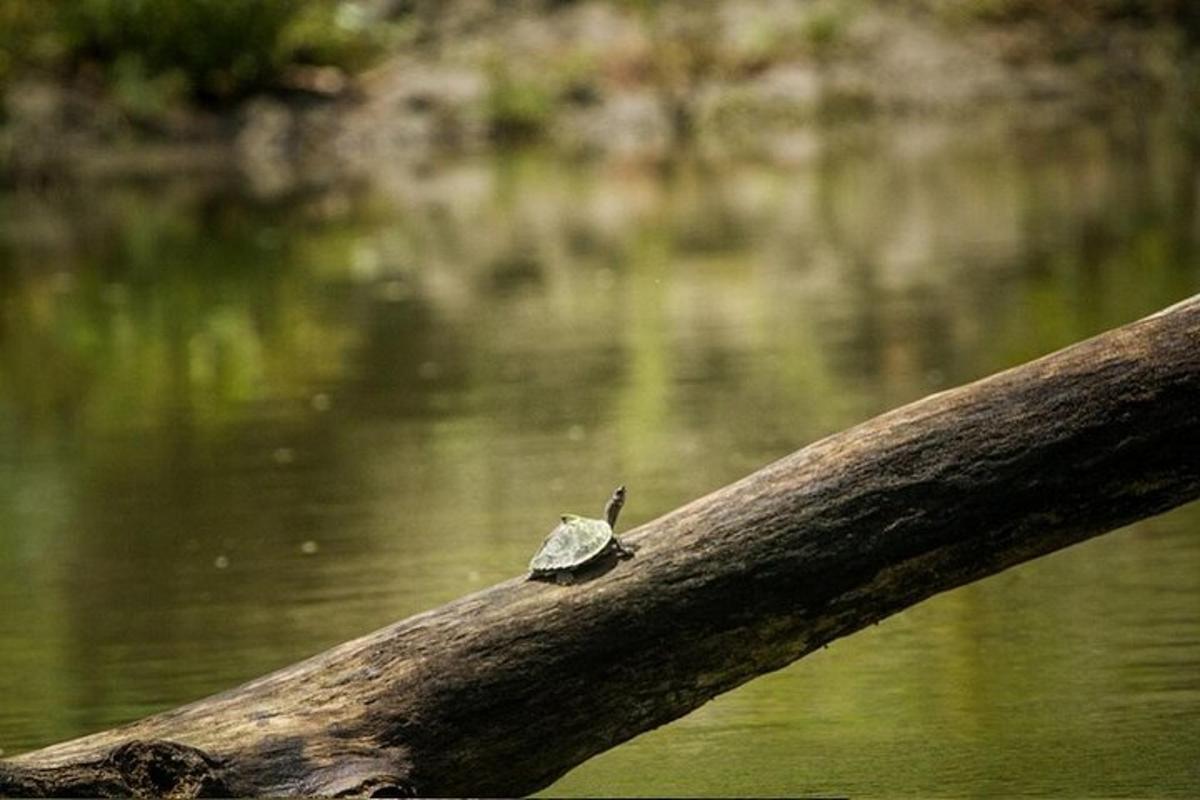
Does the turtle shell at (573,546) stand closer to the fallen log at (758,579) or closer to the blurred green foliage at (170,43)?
the fallen log at (758,579)

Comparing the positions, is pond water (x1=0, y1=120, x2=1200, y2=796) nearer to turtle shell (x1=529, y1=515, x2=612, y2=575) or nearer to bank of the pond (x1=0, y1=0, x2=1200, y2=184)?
turtle shell (x1=529, y1=515, x2=612, y2=575)

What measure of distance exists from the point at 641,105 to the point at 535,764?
22846 mm

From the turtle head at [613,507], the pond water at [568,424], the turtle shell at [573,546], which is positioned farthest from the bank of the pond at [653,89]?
the turtle shell at [573,546]

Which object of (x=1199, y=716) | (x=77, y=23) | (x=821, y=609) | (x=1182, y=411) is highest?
(x=77, y=23)

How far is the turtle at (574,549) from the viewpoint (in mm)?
3830

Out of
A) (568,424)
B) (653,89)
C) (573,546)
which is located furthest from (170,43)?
(573,546)

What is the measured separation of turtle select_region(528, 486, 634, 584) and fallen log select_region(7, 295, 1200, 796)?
1.0 inches

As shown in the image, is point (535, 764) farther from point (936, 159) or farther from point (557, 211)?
point (936, 159)

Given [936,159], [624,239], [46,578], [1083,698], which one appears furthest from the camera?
[936,159]

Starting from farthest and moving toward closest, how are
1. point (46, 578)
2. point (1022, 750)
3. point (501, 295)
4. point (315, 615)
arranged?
1. point (501, 295)
2. point (46, 578)
3. point (315, 615)
4. point (1022, 750)

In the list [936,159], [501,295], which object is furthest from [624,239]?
[936,159]

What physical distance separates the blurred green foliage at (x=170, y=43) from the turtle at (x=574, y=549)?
874 inches

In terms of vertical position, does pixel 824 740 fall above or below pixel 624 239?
below

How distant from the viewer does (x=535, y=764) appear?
3.86 metres
